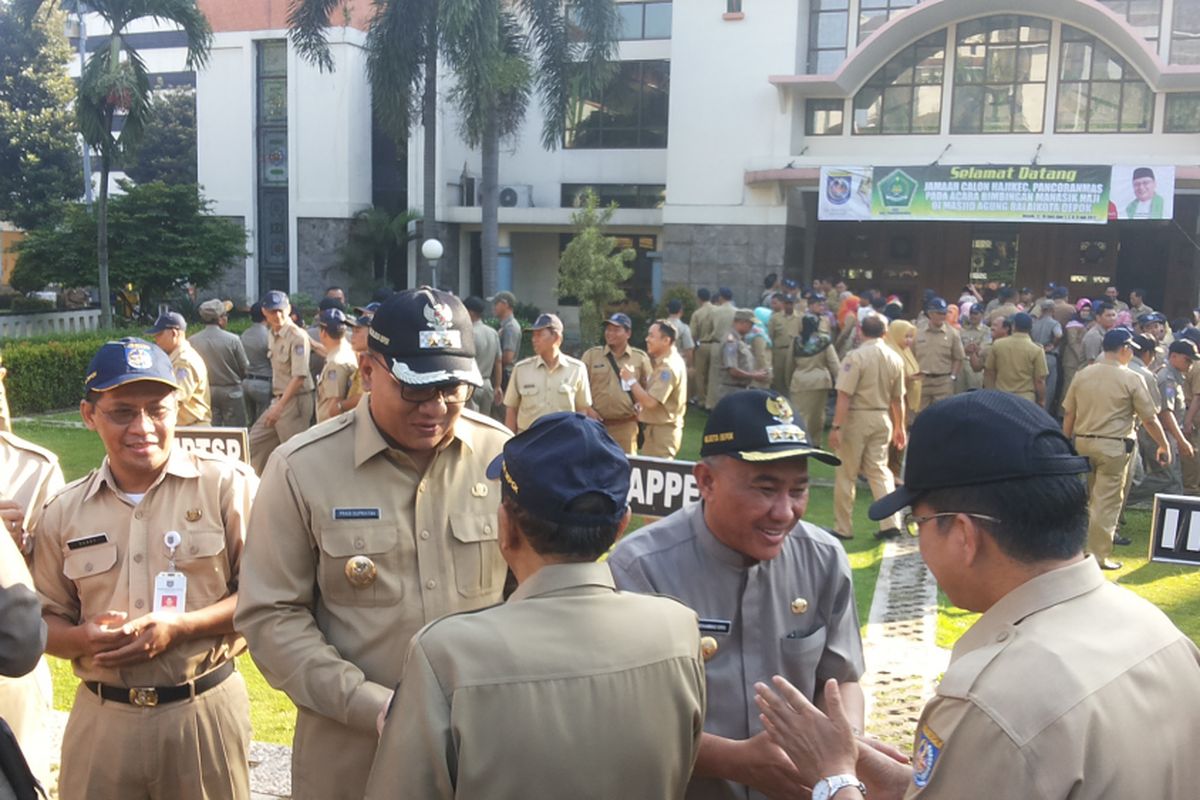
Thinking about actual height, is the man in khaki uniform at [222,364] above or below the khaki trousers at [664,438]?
above

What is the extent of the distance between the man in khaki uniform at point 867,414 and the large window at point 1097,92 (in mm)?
17466

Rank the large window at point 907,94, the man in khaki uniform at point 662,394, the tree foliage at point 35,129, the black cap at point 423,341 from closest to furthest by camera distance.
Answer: the black cap at point 423,341 → the man in khaki uniform at point 662,394 → the large window at point 907,94 → the tree foliage at point 35,129

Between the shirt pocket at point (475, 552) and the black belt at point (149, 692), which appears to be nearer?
the shirt pocket at point (475, 552)

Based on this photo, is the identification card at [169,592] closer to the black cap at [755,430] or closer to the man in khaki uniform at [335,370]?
the black cap at [755,430]

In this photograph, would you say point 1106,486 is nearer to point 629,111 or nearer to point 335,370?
point 335,370

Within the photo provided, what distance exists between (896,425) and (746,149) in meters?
17.2

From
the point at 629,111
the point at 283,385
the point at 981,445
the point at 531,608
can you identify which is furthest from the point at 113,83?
the point at 981,445

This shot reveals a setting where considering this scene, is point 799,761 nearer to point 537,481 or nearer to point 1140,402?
point 537,481

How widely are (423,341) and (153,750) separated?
1463 mm

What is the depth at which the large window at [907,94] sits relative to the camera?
24.9 m

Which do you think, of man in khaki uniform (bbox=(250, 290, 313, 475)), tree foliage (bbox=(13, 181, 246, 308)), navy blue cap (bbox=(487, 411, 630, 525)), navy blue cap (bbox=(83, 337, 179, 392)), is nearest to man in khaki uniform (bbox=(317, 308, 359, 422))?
man in khaki uniform (bbox=(250, 290, 313, 475))

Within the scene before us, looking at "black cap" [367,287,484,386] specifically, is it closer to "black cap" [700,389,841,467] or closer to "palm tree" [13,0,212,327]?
"black cap" [700,389,841,467]

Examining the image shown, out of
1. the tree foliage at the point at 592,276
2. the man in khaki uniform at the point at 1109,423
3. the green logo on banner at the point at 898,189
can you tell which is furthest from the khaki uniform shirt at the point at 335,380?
the green logo on banner at the point at 898,189

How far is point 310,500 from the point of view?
285cm
